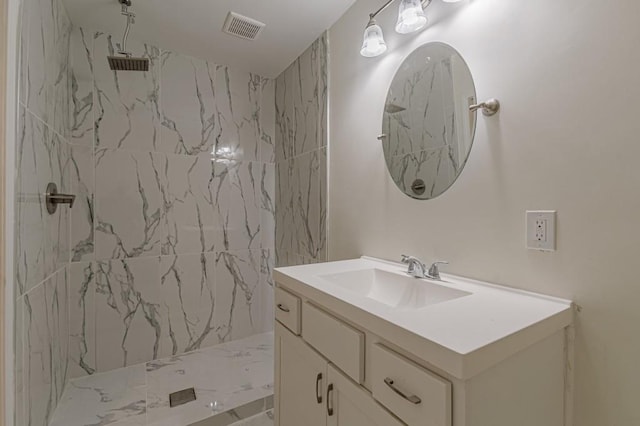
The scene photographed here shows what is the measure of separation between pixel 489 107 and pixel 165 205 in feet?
6.99

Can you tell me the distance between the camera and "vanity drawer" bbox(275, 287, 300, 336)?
1110 millimetres

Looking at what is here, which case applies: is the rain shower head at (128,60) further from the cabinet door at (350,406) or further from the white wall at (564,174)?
the cabinet door at (350,406)

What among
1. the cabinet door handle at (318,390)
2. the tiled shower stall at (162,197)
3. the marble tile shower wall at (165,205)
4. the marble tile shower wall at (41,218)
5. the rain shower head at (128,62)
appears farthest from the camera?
the marble tile shower wall at (165,205)

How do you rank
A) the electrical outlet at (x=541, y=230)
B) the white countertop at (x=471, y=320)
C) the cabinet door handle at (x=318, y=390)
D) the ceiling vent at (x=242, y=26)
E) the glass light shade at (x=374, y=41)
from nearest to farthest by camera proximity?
the white countertop at (x=471, y=320)
the electrical outlet at (x=541, y=230)
the cabinet door handle at (x=318, y=390)
the glass light shade at (x=374, y=41)
the ceiling vent at (x=242, y=26)

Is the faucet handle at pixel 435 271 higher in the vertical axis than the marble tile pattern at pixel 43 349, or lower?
higher

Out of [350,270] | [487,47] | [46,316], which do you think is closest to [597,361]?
[350,270]

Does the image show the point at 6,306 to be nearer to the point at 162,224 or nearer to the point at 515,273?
the point at 162,224

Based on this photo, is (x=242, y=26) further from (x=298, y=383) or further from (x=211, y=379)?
(x=211, y=379)

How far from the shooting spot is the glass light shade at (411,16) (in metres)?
1.15

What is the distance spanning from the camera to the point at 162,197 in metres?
2.13

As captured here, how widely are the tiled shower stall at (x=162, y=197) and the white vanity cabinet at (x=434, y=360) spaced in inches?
38.5

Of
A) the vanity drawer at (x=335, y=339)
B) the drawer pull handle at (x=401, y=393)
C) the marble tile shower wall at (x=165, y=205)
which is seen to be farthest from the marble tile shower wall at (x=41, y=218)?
the drawer pull handle at (x=401, y=393)

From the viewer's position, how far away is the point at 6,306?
0.93 meters

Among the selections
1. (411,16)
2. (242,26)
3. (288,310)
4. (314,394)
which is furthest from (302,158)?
(314,394)
